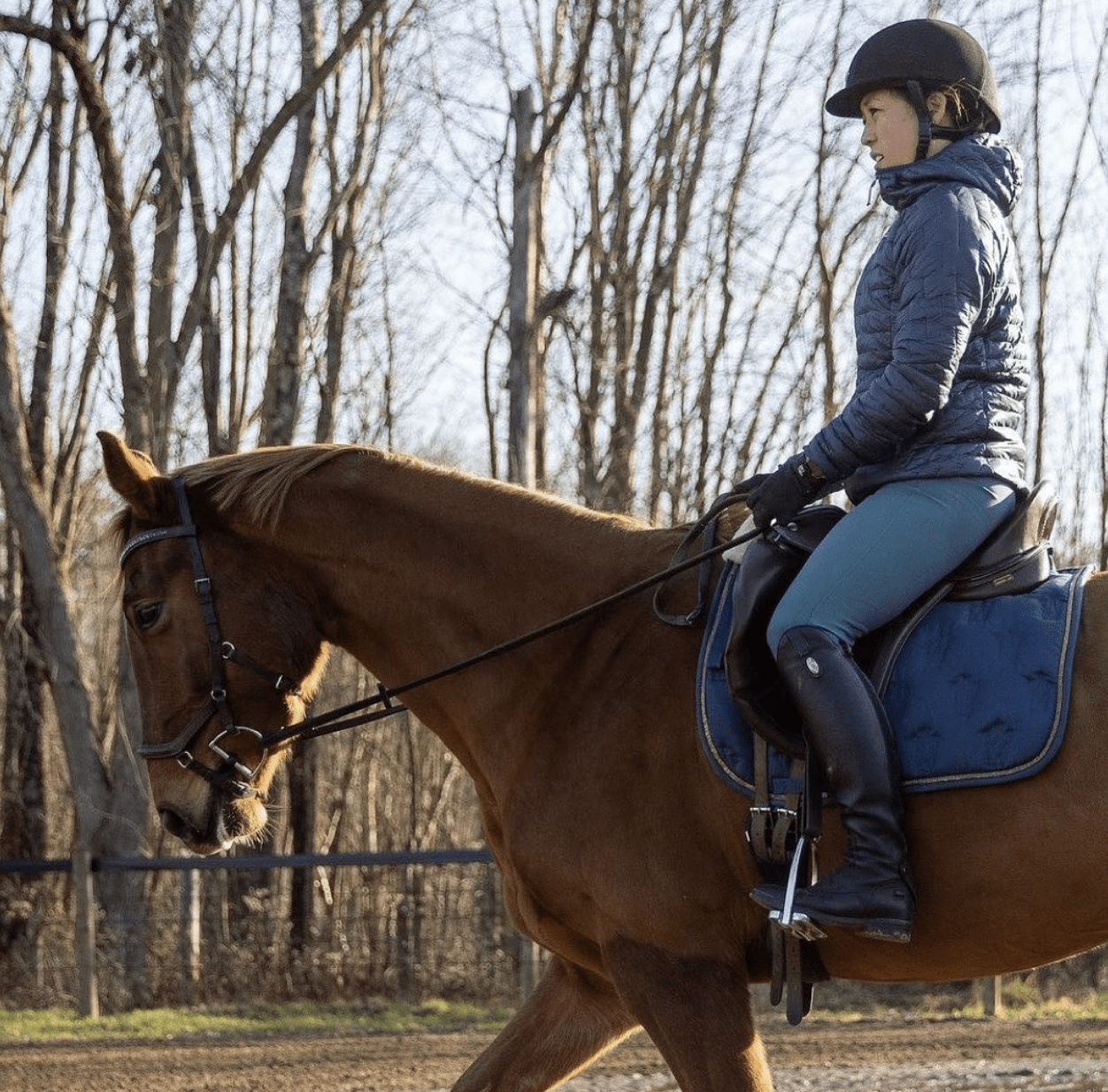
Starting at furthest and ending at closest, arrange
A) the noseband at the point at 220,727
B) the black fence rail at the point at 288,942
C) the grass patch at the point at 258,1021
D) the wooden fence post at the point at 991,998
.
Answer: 1. the black fence rail at the point at 288,942
2. the wooden fence post at the point at 991,998
3. the grass patch at the point at 258,1021
4. the noseband at the point at 220,727

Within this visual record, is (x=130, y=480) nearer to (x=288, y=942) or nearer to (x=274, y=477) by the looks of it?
(x=274, y=477)

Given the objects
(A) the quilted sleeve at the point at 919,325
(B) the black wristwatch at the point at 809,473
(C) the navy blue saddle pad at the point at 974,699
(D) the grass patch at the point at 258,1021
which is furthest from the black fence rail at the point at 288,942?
(A) the quilted sleeve at the point at 919,325

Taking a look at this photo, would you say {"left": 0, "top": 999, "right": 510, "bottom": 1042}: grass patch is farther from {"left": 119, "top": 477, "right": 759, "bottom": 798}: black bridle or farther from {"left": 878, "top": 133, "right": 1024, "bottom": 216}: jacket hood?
{"left": 878, "top": 133, "right": 1024, "bottom": 216}: jacket hood

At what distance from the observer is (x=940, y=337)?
360 centimetres

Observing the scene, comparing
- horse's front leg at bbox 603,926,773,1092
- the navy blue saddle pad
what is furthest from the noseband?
the navy blue saddle pad

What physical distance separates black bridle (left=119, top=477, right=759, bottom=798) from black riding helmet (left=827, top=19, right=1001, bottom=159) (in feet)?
3.60

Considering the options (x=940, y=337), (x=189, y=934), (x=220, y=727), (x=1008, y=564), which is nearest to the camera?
(x=940, y=337)

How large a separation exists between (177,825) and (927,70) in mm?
2830

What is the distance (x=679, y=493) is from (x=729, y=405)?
1.46 meters

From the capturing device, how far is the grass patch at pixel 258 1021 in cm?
1005

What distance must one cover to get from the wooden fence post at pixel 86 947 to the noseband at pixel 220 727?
23.5 ft

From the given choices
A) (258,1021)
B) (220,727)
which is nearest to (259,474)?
(220,727)

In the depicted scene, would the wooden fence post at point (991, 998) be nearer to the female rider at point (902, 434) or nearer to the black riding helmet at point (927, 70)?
the female rider at point (902, 434)

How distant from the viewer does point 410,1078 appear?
7809 mm
